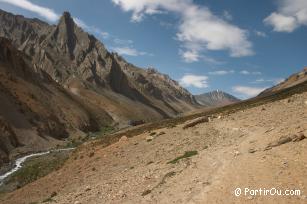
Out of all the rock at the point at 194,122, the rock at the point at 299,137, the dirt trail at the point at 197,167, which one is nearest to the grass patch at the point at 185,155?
the dirt trail at the point at 197,167

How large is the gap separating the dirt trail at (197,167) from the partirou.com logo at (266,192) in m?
0.18

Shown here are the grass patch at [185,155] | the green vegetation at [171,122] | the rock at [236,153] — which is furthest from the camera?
the green vegetation at [171,122]

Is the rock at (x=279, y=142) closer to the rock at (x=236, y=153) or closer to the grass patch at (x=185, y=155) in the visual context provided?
the rock at (x=236, y=153)

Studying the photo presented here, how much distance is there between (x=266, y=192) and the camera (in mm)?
15539

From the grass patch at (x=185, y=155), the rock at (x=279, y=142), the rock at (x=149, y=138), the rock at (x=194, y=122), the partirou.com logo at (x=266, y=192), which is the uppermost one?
the rock at (x=194, y=122)

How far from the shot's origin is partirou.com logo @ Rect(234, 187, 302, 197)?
15.1 meters

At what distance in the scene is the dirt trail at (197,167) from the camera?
55.6 feet

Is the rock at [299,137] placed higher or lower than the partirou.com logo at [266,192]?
higher

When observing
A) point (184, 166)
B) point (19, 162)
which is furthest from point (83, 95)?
point (184, 166)

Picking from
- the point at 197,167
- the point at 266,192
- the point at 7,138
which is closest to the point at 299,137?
the point at 197,167

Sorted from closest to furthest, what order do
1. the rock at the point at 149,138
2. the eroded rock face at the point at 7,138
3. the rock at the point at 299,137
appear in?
the rock at the point at 299,137 < the rock at the point at 149,138 < the eroded rock face at the point at 7,138

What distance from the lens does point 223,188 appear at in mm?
16812

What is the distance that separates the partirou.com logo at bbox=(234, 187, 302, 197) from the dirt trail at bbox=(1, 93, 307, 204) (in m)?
0.18

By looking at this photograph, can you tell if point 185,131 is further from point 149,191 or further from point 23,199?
point 149,191
